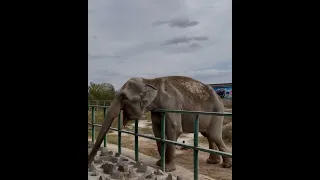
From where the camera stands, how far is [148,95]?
398 cm

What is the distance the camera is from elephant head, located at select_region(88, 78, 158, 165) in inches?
155

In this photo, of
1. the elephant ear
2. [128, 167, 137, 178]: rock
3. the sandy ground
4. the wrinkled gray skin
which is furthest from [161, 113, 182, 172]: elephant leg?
[128, 167, 137, 178]: rock

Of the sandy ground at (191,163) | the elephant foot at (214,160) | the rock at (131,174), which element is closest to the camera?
the rock at (131,174)

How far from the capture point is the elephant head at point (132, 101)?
3.95 metres

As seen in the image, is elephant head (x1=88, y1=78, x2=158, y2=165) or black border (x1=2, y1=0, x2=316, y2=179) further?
elephant head (x1=88, y1=78, x2=158, y2=165)

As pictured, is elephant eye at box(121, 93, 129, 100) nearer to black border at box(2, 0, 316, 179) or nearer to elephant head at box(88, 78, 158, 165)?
elephant head at box(88, 78, 158, 165)

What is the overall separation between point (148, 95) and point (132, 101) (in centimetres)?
22
